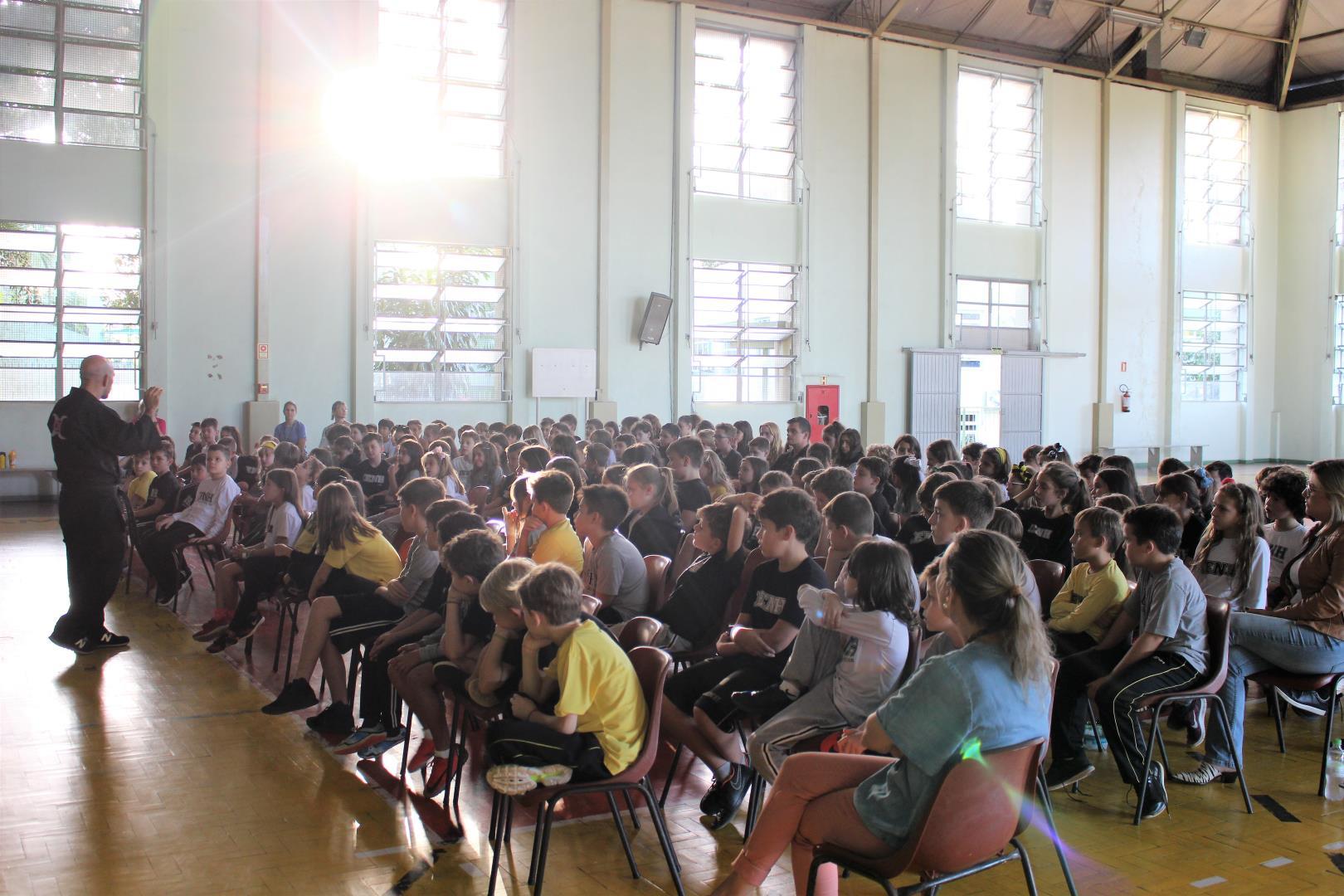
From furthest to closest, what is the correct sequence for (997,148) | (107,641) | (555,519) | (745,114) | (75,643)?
(997,148) → (745,114) → (107,641) → (75,643) → (555,519)

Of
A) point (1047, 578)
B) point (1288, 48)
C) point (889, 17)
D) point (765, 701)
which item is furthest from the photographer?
point (1288, 48)

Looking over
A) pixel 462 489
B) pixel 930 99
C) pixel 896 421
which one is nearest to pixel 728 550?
pixel 462 489

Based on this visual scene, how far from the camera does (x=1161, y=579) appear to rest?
12.5ft

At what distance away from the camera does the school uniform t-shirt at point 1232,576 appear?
4.43 meters

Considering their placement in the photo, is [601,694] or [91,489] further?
[91,489]

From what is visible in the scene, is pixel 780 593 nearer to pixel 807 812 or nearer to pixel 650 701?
pixel 650 701

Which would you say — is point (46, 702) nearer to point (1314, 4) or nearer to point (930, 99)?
point (930, 99)

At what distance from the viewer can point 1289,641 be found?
4066 millimetres

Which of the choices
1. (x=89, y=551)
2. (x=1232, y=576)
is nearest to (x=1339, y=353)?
(x=1232, y=576)

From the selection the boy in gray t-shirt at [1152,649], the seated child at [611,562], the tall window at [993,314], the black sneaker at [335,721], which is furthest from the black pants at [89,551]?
the tall window at [993,314]

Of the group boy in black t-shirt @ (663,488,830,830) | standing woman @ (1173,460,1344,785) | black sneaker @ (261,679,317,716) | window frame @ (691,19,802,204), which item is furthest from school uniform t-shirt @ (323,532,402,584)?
window frame @ (691,19,802,204)

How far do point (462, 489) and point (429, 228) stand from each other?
777 cm

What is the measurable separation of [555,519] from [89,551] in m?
3.18

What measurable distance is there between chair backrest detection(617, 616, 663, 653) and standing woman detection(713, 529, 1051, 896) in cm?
109
